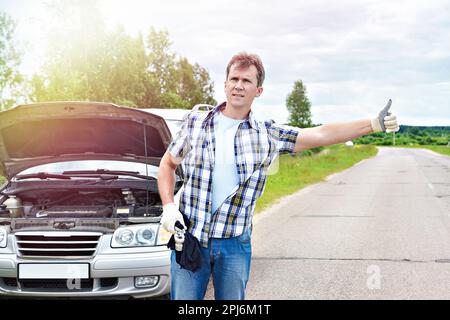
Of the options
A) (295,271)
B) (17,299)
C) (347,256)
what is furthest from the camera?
(347,256)

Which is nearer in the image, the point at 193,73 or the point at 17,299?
the point at 17,299

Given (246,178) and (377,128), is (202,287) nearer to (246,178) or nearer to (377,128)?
(246,178)

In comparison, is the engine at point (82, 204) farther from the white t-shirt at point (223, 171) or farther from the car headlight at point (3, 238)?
the white t-shirt at point (223, 171)

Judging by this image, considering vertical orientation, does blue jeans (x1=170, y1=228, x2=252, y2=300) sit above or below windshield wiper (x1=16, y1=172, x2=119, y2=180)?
below

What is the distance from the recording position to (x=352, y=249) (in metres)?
8.50

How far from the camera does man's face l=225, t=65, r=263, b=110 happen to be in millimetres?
3012

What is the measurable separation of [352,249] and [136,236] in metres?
4.28

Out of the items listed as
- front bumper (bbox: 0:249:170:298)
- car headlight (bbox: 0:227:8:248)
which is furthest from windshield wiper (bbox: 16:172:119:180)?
front bumper (bbox: 0:249:170:298)

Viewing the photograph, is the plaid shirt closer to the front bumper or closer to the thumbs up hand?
the thumbs up hand

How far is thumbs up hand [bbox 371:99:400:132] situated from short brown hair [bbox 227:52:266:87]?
2.12ft

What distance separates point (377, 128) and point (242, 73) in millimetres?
768

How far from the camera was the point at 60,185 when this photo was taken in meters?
5.65

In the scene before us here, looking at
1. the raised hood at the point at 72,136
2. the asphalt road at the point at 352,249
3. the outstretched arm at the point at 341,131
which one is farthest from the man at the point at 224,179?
the asphalt road at the point at 352,249
